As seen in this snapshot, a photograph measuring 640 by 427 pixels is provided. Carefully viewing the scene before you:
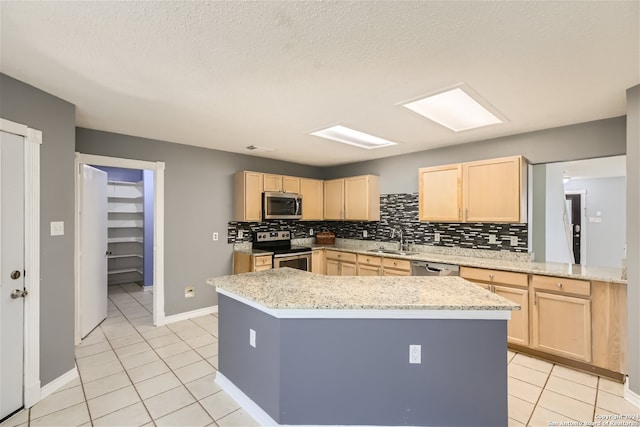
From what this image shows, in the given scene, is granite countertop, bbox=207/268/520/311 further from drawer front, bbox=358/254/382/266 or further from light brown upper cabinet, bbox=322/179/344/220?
light brown upper cabinet, bbox=322/179/344/220

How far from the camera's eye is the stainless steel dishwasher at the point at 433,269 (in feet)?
11.1

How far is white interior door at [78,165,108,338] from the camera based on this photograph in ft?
10.9

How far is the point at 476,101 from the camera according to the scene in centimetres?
244

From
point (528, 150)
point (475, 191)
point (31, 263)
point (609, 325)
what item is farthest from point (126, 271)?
point (609, 325)

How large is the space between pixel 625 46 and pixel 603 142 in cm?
167

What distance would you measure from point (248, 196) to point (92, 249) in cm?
203

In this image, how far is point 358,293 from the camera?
6.24 ft

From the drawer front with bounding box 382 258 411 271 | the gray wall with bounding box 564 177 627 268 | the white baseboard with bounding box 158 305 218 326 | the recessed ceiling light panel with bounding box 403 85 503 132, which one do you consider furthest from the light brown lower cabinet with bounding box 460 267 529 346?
the gray wall with bounding box 564 177 627 268

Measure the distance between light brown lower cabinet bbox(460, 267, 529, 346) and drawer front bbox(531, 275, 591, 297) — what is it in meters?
0.10

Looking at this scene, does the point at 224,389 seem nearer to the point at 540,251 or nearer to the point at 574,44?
the point at 574,44

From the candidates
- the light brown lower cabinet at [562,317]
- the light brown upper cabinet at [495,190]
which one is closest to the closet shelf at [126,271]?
the light brown upper cabinet at [495,190]

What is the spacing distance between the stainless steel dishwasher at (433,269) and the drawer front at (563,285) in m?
0.76

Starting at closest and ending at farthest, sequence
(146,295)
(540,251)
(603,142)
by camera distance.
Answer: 1. (603,142)
2. (540,251)
3. (146,295)

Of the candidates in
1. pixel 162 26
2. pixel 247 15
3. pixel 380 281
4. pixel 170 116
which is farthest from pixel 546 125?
pixel 170 116
